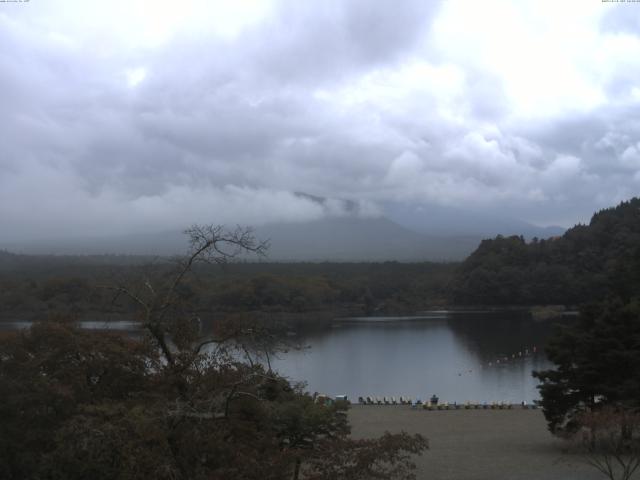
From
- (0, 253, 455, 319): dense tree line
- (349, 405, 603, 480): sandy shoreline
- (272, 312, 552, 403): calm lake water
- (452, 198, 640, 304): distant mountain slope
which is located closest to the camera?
(349, 405, 603, 480): sandy shoreline

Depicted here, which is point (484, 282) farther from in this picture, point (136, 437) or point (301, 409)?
point (136, 437)

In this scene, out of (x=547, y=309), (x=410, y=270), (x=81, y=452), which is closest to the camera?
(x=81, y=452)

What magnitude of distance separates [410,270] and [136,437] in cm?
6689

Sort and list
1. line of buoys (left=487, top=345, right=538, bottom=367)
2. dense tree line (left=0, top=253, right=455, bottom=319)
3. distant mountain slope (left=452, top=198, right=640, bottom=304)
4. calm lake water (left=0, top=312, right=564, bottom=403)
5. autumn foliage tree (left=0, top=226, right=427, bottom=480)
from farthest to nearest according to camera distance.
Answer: distant mountain slope (left=452, top=198, right=640, bottom=304) → dense tree line (left=0, top=253, right=455, bottom=319) → line of buoys (left=487, top=345, right=538, bottom=367) → calm lake water (left=0, top=312, right=564, bottom=403) → autumn foliage tree (left=0, top=226, right=427, bottom=480)

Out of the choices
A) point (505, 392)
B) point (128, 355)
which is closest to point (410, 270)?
point (505, 392)

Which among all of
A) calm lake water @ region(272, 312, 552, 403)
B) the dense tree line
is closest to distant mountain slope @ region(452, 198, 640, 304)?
the dense tree line

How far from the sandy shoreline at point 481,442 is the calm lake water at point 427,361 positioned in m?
2.91

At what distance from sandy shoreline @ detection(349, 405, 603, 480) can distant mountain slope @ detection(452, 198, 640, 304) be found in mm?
36841

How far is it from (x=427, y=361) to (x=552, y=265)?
30.8 meters

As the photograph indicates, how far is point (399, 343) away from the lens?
112 ft

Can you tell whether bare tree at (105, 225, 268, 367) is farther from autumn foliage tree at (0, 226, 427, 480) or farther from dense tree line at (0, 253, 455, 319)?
dense tree line at (0, 253, 455, 319)

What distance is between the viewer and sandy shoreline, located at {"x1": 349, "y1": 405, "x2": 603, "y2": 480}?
9.66 m

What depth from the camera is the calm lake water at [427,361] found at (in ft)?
71.5

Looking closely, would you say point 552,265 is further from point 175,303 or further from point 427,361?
point 175,303
